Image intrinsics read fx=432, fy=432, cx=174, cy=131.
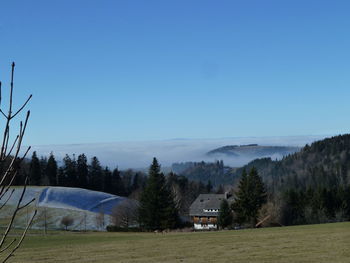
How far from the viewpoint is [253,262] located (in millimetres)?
20016

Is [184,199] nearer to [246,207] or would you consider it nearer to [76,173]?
[76,173]

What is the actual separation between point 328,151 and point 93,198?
129m

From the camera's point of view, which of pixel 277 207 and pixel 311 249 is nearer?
pixel 311 249

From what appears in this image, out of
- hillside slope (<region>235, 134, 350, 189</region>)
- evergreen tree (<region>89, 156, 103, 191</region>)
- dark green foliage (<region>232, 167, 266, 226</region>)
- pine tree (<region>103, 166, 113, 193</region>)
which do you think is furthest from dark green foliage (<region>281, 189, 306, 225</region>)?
pine tree (<region>103, 166, 113, 193</region>)

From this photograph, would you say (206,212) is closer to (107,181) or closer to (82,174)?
(107,181)

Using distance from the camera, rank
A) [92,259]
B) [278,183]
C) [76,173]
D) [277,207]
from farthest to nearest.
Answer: [278,183] → [76,173] → [277,207] → [92,259]

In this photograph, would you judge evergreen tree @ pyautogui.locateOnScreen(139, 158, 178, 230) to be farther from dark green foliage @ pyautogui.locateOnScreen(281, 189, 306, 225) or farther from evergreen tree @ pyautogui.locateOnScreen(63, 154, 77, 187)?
evergreen tree @ pyautogui.locateOnScreen(63, 154, 77, 187)

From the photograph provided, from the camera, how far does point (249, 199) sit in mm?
60844

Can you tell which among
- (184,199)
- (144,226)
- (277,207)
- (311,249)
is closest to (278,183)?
(184,199)

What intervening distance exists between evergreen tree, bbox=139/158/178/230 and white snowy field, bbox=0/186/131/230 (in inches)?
636

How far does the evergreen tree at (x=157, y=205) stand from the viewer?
58344 millimetres

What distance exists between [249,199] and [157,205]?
13085 millimetres

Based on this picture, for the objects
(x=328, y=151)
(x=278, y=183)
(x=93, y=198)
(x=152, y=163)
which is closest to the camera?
(x=152, y=163)

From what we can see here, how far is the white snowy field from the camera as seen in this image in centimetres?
7312
